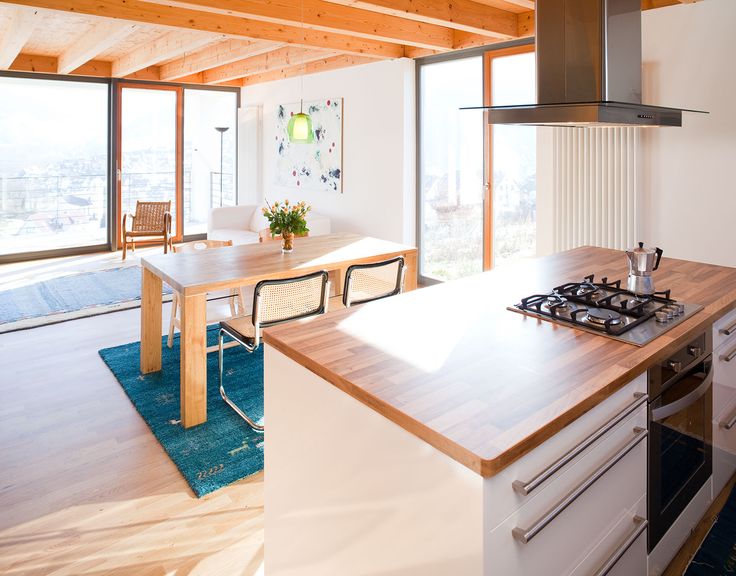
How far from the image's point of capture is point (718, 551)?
210 cm

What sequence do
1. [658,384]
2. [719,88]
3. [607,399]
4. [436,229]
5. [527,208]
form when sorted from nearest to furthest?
[607,399] < [658,384] < [719,88] < [527,208] < [436,229]

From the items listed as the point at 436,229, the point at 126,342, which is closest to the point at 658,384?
the point at 126,342

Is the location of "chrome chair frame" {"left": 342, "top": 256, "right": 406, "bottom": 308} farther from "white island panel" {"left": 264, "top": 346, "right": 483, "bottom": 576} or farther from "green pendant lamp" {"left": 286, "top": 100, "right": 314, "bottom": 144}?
"green pendant lamp" {"left": 286, "top": 100, "right": 314, "bottom": 144}

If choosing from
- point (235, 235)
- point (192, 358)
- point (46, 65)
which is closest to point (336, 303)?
point (192, 358)

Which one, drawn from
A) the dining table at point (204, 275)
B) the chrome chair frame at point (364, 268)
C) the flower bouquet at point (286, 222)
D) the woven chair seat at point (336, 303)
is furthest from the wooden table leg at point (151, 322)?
the chrome chair frame at point (364, 268)

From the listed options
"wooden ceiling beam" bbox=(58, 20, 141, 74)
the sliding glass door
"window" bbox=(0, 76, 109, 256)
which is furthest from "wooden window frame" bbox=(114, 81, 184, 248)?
"wooden ceiling beam" bbox=(58, 20, 141, 74)

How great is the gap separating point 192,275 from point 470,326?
1.85 m

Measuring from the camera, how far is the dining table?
9.84 ft

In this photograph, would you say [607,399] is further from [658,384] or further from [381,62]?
[381,62]

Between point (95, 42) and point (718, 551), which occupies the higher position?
point (95, 42)

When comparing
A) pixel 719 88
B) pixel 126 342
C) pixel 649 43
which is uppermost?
pixel 649 43

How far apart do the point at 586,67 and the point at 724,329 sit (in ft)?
3.65

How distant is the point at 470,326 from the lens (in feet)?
6.13

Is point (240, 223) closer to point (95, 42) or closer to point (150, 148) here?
point (150, 148)
